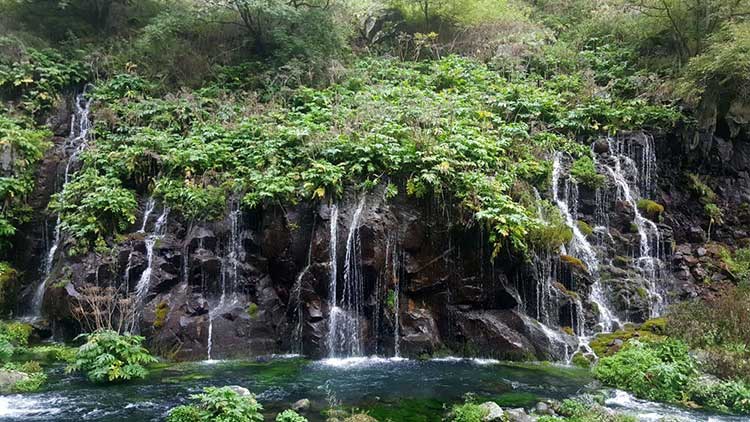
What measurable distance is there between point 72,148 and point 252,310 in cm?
820

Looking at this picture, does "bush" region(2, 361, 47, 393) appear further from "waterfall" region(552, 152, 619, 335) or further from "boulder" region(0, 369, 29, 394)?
"waterfall" region(552, 152, 619, 335)

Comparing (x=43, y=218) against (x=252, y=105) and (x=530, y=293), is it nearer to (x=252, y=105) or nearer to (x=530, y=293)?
(x=252, y=105)

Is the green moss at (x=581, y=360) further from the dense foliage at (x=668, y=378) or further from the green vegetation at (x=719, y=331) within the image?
the green vegetation at (x=719, y=331)

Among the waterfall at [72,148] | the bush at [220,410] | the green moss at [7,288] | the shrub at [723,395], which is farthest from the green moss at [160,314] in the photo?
the shrub at [723,395]

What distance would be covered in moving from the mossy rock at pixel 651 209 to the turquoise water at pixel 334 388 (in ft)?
21.1

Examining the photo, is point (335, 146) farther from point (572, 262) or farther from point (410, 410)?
point (410, 410)

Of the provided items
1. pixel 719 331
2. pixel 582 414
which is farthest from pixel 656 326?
pixel 582 414

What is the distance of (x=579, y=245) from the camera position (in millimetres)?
14758

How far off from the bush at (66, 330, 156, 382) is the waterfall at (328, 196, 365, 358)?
4.01m

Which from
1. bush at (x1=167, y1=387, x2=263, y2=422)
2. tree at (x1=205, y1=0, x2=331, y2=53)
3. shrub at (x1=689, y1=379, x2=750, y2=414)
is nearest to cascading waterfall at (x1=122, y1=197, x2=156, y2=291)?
bush at (x1=167, y1=387, x2=263, y2=422)

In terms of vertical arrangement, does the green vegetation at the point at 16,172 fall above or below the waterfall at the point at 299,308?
above

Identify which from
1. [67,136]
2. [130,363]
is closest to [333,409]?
[130,363]

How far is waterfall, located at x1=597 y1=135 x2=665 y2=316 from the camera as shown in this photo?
48.5 ft

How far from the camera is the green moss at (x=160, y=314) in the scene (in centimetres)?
1258
